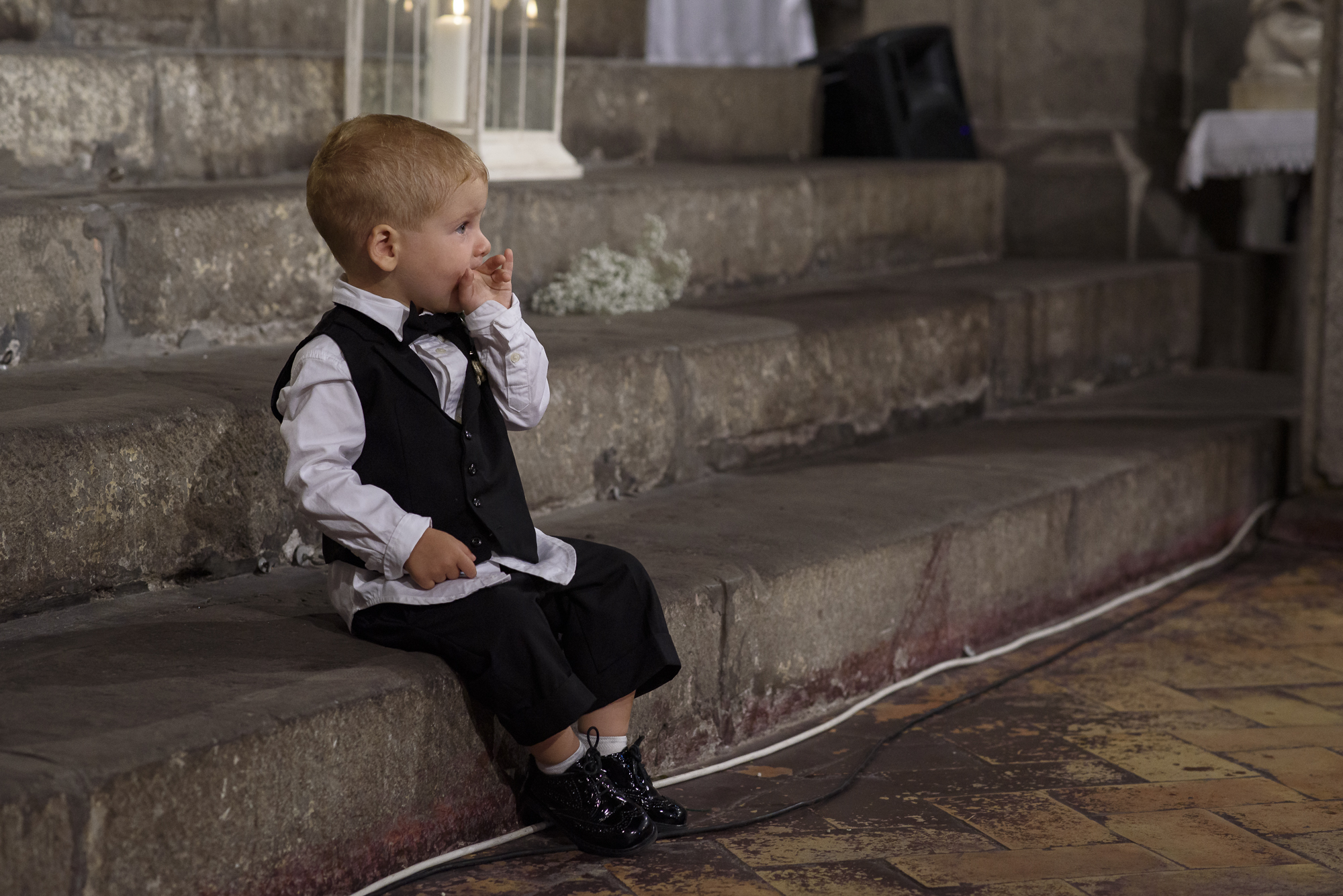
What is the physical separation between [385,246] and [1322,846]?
1.46 m

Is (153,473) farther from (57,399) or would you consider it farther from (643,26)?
(643,26)

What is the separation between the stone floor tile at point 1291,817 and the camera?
6.86ft

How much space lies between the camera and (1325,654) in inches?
116

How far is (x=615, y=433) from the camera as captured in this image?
2770mm

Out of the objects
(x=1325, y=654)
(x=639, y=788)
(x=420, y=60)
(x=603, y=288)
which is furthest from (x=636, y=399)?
(x=1325, y=654)

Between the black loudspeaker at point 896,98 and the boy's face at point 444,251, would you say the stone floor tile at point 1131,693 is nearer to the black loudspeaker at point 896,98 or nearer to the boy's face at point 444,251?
the boy's face at point 444,251

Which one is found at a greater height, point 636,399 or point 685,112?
point 685,112

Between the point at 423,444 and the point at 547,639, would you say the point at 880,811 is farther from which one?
the point at 423,444

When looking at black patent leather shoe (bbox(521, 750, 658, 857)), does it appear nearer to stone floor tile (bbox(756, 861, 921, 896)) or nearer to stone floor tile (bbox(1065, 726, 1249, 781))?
stone floor tile (bbox(756, 861, 921, 896))

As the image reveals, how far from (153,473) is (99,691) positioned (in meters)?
0.46

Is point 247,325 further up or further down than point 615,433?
further up

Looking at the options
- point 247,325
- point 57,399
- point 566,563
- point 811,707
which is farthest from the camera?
point 247,325

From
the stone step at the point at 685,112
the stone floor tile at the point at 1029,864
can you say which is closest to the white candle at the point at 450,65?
the stone step at the point at 685,112

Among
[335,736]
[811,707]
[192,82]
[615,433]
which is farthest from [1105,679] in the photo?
[192,82]
